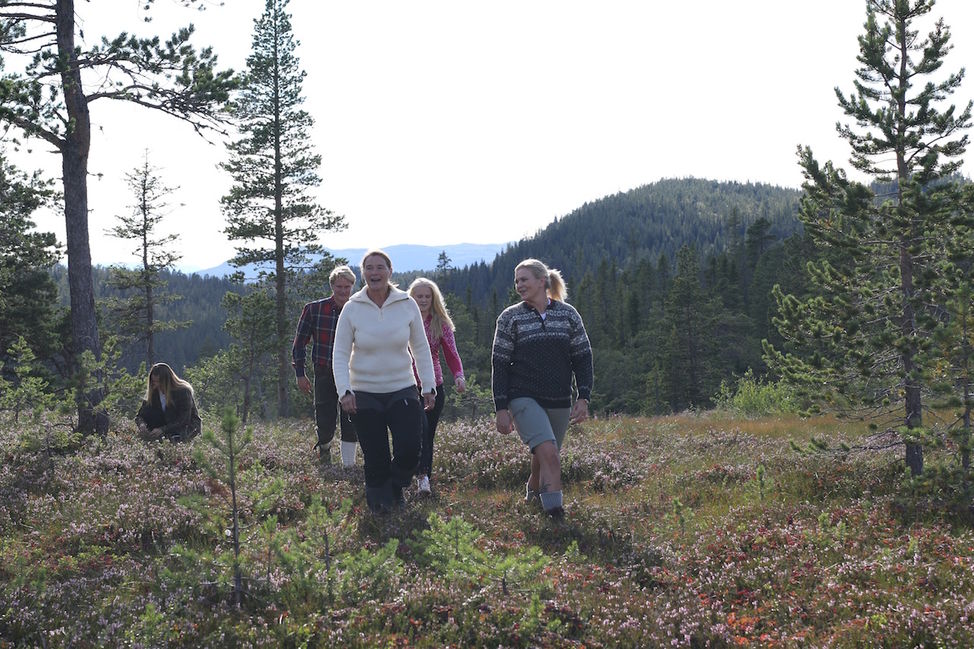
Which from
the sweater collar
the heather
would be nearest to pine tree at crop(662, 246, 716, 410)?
the heather

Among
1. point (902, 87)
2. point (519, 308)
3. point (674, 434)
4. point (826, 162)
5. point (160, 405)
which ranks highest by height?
point (902, 87)

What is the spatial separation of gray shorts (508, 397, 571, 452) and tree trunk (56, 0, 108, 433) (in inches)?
275

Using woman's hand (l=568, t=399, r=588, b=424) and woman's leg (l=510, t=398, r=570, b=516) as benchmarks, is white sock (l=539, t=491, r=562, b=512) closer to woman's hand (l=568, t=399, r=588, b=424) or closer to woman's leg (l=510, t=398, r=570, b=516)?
woman's leg (l=510, t=398, r=570, b=516)

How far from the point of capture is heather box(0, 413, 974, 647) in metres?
4.14

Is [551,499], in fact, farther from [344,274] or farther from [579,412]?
[344,274]

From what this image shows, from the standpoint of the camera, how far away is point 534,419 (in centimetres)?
673

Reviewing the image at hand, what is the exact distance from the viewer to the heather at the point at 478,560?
4.14 metres

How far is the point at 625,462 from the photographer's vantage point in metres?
9.84

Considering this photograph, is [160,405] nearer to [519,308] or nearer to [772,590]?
[519,308]

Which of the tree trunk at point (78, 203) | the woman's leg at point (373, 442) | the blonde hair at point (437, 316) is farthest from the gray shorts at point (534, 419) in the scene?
the tree trunk at point (78, 203)

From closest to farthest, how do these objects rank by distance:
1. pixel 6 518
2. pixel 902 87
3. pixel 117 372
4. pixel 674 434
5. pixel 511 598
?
pixel 511 598 < pixel 6 518 < pixel 902 87 < pixel 117 372 < pixel 674 434

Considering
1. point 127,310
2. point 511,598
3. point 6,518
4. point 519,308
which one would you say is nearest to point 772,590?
point 511,598

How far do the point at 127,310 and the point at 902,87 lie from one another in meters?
39.4

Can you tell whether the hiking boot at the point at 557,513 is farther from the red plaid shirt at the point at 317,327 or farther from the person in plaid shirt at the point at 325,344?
the red plaid shirt at the point at 317,327
